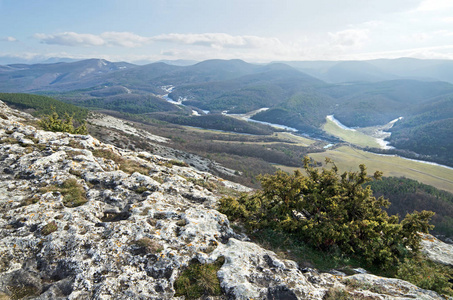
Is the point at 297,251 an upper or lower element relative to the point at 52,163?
lower

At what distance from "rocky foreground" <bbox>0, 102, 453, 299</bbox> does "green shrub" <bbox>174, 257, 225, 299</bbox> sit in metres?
0.32

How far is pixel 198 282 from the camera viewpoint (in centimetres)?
1212

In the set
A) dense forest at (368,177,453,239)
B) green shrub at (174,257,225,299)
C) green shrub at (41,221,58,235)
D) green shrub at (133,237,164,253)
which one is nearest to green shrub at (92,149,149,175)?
green shrub at (41,221,58,235)

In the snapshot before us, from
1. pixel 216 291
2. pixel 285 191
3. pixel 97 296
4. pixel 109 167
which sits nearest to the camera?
pixel 97 296

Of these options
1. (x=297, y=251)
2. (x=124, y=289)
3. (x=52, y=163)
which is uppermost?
(x=52, y=163)

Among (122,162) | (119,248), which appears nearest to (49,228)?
(119,248)

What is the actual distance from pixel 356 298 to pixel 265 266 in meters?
4.72

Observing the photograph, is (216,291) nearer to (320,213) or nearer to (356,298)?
(356,298)

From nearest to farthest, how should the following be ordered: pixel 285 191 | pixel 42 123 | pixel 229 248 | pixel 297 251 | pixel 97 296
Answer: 1. pixel 97 296
2. pixel 229 248
3. pixel 297 251
4. pixel 285 191
5. pixel 42 123

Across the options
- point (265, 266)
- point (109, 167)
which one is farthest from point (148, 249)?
point (109, 167)

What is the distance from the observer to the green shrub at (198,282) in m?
11.8

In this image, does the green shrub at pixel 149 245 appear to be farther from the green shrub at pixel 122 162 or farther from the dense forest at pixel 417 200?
the dense forest at pixel 417 200

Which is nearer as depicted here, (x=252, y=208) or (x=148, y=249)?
(x=148, y=249)

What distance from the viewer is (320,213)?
1908 centimetres
